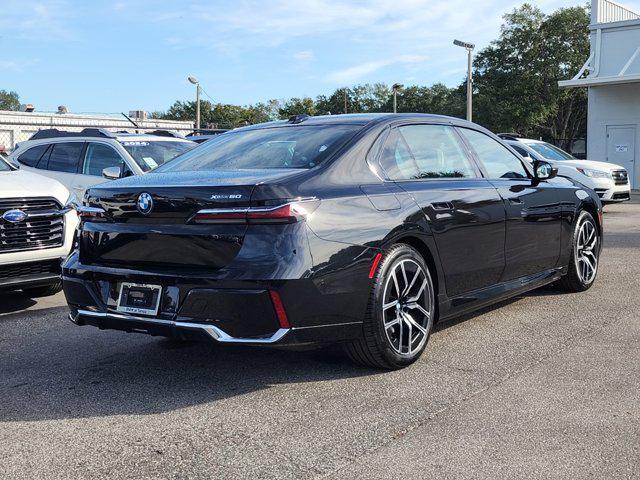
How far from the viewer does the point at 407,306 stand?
14.7 feet

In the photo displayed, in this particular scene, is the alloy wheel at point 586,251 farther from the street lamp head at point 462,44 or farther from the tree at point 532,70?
the tree at point 532,70

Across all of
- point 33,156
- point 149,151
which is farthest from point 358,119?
point 33,156

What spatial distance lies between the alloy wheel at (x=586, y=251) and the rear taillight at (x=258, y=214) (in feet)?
12.0

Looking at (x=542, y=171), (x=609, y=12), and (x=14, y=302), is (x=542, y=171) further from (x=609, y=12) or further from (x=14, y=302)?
(x=609, y=12)

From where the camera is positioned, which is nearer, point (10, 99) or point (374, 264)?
point (374, 264)

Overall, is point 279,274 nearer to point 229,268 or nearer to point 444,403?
point 229,268

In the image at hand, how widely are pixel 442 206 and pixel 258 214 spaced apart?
1.50 metres

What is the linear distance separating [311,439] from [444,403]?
2.72 feet

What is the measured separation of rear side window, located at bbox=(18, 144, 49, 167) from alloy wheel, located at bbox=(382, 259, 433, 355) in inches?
317

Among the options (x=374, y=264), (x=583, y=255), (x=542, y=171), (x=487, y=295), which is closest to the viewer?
(x=374, y=264)

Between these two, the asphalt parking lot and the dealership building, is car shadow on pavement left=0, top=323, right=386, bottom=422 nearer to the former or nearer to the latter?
the asphalt parking lot

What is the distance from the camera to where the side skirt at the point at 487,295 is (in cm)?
487

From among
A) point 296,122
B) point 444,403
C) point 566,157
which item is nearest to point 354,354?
point 444,403

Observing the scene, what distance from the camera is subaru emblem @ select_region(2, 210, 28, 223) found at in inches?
244
